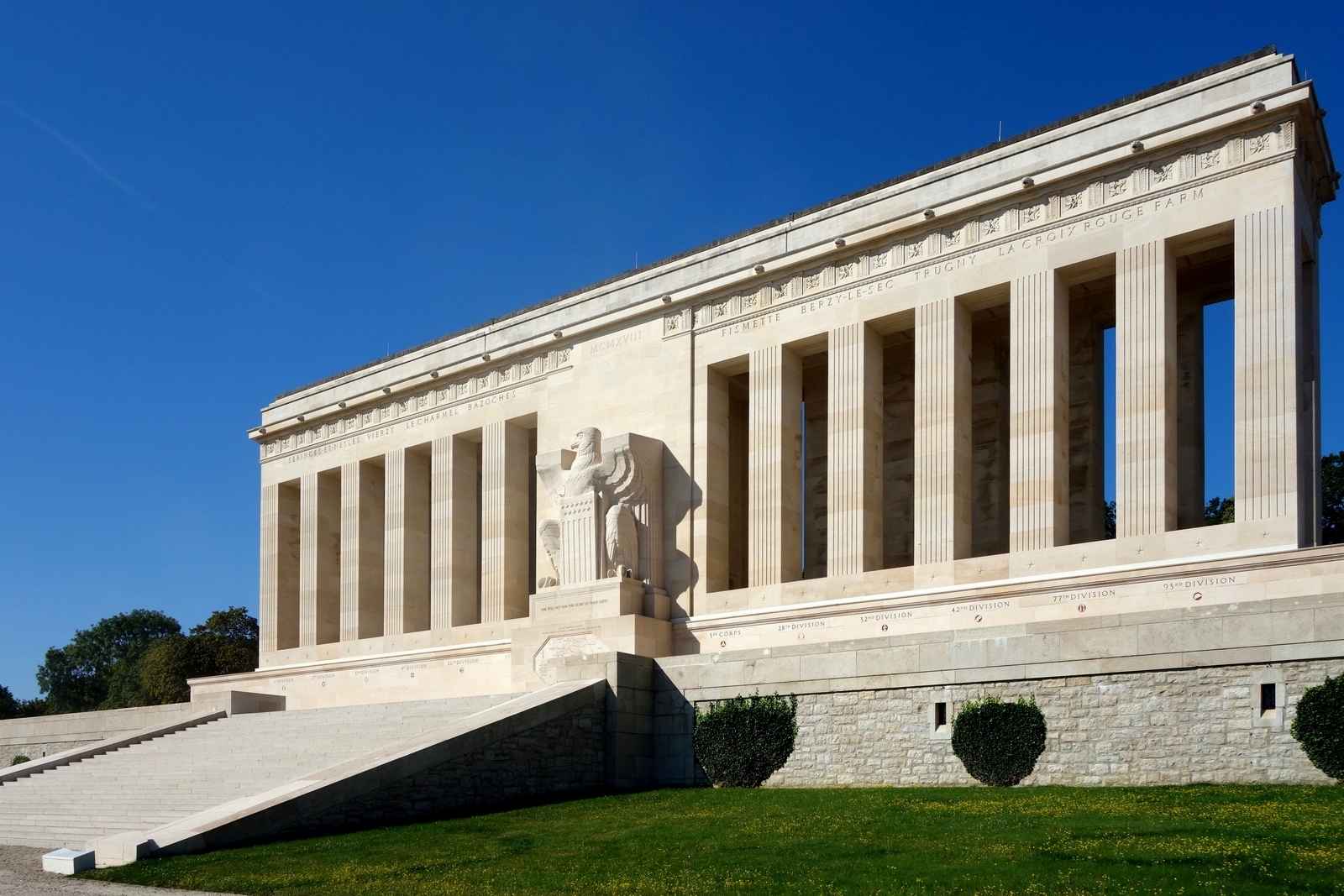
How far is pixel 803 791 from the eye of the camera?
65.1ft

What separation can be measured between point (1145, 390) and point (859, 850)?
13.9 meters

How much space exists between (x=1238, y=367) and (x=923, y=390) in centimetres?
646

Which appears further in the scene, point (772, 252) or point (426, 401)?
point (426, 401)

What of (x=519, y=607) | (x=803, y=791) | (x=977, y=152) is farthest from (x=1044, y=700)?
(x=519, y=607)

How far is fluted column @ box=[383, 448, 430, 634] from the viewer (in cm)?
3906

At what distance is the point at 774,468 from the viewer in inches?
1195

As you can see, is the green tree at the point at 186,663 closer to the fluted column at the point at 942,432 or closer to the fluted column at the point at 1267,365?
the fluted column at the point at 942,432

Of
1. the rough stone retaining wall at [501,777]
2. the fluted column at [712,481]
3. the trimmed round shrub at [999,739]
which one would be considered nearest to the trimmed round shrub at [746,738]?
the rough stone retaining wall at [501,777]

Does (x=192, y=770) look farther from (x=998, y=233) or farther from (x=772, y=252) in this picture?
(x=998, y=233)

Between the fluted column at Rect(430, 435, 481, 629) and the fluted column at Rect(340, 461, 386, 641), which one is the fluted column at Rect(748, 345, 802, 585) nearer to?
the fluted column at Rect(430, 435, 481, 629)

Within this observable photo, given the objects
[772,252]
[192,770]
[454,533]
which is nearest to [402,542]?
[454,533]

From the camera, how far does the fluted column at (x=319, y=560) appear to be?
4191 cm

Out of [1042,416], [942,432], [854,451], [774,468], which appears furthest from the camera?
[774,468]

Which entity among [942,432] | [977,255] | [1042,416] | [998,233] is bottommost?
[942,432]
